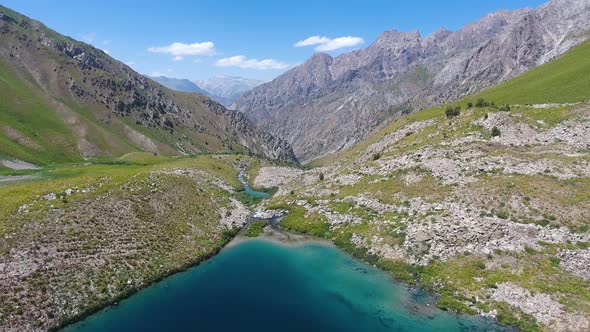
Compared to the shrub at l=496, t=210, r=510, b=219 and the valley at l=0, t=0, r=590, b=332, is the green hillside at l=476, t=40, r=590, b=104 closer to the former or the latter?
the valley at l=0, t=0, r=590, b=332

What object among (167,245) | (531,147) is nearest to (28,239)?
(167,245)

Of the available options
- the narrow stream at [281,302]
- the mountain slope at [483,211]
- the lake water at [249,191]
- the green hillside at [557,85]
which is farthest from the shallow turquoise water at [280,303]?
the green hillside at [557,85]

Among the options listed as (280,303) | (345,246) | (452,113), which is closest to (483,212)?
(345,246)

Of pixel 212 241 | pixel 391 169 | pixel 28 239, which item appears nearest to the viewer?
pixel 28 239

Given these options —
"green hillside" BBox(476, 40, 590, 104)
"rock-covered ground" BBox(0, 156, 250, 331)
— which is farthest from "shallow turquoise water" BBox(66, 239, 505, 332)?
"green hillside" BBox(476, 40, 590, 104)

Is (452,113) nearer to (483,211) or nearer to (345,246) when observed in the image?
(483,211)

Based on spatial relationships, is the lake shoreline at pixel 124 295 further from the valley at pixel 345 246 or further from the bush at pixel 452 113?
the bush at pixel 452 113

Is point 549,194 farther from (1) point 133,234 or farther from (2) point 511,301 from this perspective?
(1) point 133,234
